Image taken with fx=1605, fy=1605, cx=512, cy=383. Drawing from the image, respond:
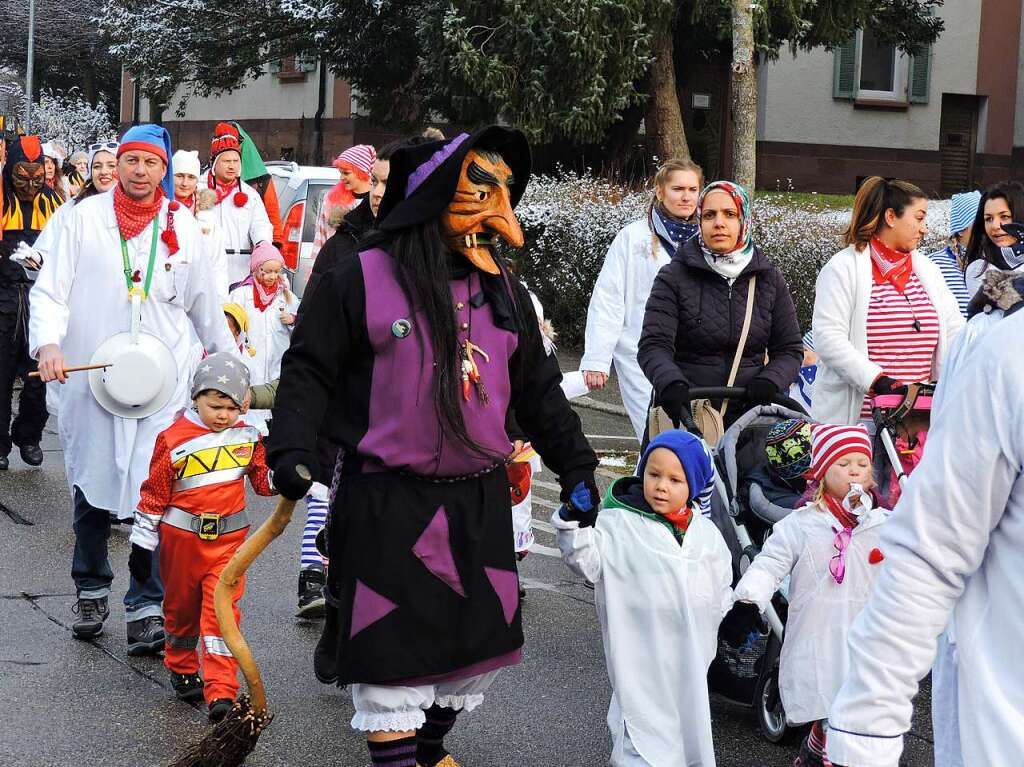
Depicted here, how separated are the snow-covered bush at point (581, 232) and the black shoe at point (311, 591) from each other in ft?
30.0

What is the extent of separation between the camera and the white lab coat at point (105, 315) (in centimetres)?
646

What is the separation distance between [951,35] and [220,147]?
2441cm

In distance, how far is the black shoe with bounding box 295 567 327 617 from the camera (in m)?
7.01

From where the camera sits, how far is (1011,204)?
326 inches

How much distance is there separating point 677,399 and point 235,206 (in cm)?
620

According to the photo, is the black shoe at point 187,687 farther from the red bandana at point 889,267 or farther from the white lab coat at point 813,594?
the red bandana at point 889,267

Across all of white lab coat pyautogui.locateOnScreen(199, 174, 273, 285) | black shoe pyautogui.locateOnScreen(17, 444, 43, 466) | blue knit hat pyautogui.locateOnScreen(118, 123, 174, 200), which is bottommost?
black shoe pyautogui.locateOnScreen(17, 444, 43, 466)

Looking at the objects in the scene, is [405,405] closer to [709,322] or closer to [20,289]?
[709,322]

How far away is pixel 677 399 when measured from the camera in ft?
20.6

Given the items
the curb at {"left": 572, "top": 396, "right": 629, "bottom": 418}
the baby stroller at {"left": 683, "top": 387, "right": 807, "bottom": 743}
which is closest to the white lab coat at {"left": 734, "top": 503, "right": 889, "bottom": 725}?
the baby stroller at {"left": 683, "top": 387, "right": 807, "bottom": 743}

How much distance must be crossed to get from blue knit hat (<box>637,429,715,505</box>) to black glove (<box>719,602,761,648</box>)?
59 centimetres

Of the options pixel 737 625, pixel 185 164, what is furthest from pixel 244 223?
pixel 737 625

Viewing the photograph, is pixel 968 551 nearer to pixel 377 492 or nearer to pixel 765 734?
pixel 377 492

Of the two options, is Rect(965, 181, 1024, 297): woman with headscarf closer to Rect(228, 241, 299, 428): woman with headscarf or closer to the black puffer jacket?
the black puffer jacket
